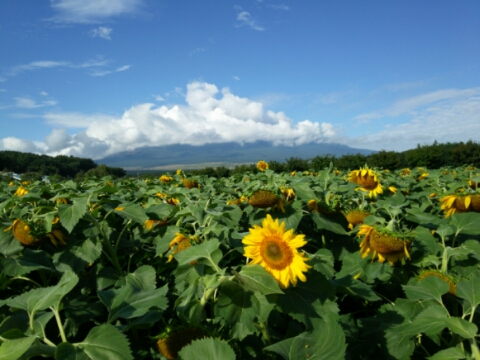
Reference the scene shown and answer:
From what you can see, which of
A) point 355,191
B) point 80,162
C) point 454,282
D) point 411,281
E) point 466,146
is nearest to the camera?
point 454,282

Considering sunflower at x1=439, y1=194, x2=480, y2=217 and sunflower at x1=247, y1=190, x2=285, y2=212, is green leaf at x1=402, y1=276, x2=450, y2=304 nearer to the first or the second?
sunflower at x1=247, y1=190, x2=285, y2=212

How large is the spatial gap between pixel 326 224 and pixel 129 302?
163 centimetres

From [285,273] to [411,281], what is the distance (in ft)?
3.30

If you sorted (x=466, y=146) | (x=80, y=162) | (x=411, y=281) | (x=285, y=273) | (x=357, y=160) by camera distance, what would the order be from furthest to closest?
(x=80, y=162), (x=466, y=146), (x=357, y=160), (x=411, y=281), (x=285, y=273)

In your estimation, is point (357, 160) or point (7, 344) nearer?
point (7, 344)

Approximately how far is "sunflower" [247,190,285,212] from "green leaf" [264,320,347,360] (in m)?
1.35

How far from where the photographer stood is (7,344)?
0.94m

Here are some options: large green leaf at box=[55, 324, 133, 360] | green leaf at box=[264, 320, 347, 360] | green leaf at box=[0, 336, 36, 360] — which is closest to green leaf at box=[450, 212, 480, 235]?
green leaf at box=[264, 320, 347, 360]

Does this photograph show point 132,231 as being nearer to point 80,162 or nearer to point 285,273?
point 285,273

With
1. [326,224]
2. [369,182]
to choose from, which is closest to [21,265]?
[326,224]

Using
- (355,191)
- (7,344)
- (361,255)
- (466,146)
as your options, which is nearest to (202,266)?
(7,344)

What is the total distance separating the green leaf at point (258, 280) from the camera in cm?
123

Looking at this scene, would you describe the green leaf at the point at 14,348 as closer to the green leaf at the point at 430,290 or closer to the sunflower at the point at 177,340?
the sunflower at the point at 177,340

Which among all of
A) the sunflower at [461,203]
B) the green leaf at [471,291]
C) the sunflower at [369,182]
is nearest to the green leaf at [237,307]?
the green leaf at [471,291]
